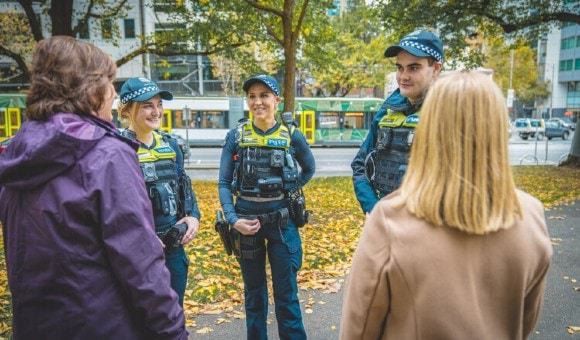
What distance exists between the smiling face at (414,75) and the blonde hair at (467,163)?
5.09 feet

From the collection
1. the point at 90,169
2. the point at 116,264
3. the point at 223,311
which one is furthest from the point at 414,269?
the point at 223,311

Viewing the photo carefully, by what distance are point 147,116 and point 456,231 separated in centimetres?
247

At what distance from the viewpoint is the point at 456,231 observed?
4.70 feet

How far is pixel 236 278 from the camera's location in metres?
5.61

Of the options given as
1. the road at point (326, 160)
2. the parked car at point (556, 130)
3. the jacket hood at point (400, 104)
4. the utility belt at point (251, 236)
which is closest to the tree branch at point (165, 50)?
the road at point (326, 160)

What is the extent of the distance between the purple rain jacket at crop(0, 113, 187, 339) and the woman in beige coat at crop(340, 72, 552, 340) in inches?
35.6

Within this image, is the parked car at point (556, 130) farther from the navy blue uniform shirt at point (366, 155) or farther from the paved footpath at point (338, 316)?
the navy blue uniform shirt at point (366, 155)

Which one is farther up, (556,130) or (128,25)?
(128,25)

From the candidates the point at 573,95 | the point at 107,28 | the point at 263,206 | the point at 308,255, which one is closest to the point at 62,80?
the point at 263,206

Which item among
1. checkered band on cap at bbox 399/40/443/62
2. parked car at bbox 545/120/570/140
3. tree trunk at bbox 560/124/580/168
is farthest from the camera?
parked car at bbox 545/120/570/140

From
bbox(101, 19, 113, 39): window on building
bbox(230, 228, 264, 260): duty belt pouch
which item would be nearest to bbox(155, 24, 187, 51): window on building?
bbox(101, 19, 113, 39): window on building

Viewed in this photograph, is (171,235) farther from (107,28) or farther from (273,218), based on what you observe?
(107,28)

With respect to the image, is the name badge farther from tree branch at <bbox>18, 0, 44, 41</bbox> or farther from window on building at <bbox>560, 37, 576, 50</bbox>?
window on building at <bbox>560, 37, 576, 50</bbox>

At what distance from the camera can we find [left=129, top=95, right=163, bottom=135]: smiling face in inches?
127
